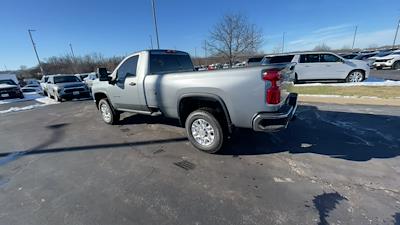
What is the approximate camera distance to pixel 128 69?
5453 millimetres

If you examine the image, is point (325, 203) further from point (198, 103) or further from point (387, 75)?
point (387, 75)

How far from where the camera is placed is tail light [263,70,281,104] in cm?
309

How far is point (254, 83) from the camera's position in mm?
3195

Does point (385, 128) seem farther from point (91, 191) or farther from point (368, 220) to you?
point (91, 191)

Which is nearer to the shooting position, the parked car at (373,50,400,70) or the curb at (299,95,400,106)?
the curb at (299,95,400,106)

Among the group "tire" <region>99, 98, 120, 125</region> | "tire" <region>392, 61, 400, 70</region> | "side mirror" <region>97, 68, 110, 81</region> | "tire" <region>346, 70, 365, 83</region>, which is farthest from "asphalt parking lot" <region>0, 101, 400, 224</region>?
"tire" <region>392, 61, 400, 70</region>

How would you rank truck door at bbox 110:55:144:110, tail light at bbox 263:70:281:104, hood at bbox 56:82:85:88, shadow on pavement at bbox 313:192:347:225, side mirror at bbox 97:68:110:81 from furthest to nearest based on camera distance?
hood at bbox 56:82:85:88 → side mirror at bbox 97:68:110:81 → truck door at bbox 110:55:144:110 → tail light at bbox 263:70:281:104 → shadow on pavement at bbox 313:192:347:225

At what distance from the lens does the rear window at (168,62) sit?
5117mm

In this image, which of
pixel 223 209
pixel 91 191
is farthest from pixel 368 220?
pixel 91 191

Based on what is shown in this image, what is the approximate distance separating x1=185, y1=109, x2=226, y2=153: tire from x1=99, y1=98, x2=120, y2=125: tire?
323 cm

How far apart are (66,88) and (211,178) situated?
13.7m

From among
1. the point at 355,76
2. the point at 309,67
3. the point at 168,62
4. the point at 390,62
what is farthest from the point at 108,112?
the point at 390,62

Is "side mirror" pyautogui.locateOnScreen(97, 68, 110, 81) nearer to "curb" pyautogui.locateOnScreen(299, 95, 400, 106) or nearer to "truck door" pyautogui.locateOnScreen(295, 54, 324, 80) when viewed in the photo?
"curb" pyautogui.locateOnScreen(299, 95, 400, 106)

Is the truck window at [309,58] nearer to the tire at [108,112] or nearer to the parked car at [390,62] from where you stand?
the tire at [108,112]
